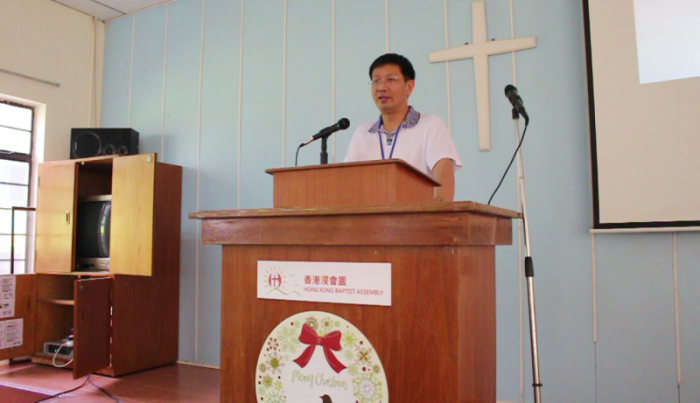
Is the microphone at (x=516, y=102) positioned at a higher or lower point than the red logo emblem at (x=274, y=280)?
higher

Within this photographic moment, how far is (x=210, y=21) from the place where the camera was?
4.25 meters

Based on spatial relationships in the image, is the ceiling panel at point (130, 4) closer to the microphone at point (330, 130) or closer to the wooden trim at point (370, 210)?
the microphone at point (330, 130)

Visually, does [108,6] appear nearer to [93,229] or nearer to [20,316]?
[93,229]

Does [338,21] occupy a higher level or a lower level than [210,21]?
lower

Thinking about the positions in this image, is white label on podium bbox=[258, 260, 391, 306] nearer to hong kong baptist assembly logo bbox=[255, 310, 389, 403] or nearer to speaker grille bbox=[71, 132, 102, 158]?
hong kong baptist assembly logo bbox=[255, 310, 389, 403]

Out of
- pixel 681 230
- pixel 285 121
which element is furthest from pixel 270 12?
pixel 681 230

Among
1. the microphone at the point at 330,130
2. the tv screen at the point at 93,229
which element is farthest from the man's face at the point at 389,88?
the tv screen at the point at 93,229

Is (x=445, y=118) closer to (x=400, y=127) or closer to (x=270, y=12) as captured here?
(x=400, y=127)

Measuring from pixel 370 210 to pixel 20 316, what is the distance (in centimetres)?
380

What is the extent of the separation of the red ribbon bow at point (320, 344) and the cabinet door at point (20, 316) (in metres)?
3.50

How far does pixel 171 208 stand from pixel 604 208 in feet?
10.1

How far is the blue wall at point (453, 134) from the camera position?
264cm

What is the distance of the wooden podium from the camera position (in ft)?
3.92

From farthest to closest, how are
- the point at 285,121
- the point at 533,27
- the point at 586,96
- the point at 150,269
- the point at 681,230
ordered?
the point at 285,121 → the point at 150,269 → the point at 533,27 → the point at 586,96 → the point at 681,230
